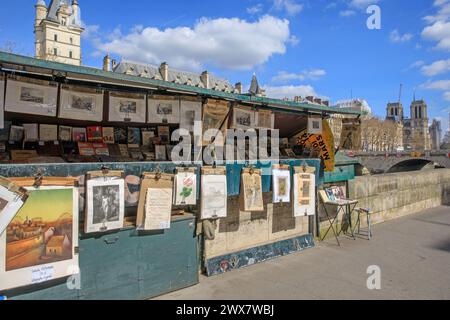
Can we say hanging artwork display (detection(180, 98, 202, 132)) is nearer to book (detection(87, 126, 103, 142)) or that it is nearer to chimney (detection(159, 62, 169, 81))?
book (detection(87, 126, 103, 142))

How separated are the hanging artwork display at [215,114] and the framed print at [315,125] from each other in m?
2.69

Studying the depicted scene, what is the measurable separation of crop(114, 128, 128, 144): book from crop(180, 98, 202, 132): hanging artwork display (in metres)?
1.10

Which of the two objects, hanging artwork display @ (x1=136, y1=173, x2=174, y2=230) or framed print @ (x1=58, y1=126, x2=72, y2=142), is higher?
framed print @ (x1=58, y1=126, x2=72, y2=142)

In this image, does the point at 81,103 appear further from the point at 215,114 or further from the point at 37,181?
the point at 215,114

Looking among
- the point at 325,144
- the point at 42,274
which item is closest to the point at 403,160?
the point at 325,144

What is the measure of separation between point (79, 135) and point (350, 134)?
252 inches

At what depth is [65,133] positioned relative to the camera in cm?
559

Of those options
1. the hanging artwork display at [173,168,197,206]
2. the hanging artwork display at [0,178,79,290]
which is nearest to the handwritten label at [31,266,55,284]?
the hanging artwork display at [0,178,79,290]

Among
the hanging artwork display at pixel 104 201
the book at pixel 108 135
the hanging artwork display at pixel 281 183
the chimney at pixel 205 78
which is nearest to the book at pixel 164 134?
the book at pixel 108 135

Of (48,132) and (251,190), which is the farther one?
(251,190)

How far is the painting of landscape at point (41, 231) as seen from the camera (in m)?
3.57

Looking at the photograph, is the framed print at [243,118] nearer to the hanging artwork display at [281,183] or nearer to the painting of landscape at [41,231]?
the hanging artwork display at [281,183]

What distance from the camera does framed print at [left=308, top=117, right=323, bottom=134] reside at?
26.0ft
